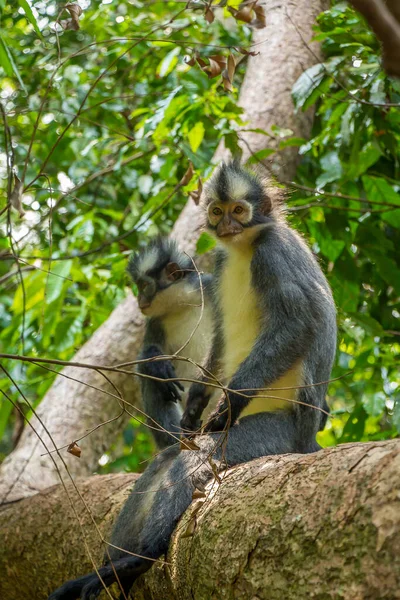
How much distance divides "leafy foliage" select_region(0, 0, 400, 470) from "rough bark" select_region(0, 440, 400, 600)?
0.93 metres

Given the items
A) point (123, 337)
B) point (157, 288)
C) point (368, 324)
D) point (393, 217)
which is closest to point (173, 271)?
point (157, 288)

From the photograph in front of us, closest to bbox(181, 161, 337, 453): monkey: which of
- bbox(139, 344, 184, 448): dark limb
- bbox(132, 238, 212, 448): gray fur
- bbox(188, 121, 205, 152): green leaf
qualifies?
bbox(139, 344, 184, 448): dark limb

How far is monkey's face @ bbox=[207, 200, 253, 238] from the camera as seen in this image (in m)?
4.92

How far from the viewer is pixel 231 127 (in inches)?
250

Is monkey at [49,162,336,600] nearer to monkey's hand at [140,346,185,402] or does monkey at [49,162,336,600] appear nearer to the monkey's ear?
monkey's hand at [140,346,185,402]

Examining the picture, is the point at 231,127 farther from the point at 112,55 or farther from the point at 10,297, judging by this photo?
the point at 10,297

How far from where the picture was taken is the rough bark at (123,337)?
20.5ft

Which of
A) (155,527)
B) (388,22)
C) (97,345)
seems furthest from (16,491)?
(388,22)

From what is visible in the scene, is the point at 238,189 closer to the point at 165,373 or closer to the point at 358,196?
the point at 358,196

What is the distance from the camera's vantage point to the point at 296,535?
2.61 metres

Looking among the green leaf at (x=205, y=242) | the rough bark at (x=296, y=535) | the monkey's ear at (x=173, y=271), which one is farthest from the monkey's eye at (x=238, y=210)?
the rough bark at (x=296, y=535)

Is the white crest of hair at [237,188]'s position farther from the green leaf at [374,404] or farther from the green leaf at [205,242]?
the green leaf at [374,404]

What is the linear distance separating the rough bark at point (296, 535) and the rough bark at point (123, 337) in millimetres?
2734

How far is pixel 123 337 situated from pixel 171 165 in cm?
162
